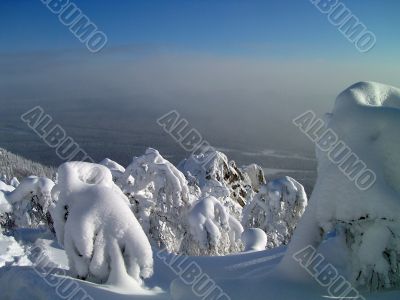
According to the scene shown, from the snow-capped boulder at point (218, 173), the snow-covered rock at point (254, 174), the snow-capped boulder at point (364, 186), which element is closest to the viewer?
the snow-capped boulder at point (364, 186)

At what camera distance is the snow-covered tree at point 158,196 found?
20.4 m

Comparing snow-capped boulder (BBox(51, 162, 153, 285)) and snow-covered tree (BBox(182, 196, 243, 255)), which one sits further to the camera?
snow-covered tree (BBox(182, 196, 243, 255))

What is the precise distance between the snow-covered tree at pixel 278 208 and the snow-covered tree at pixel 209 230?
3.22 meters

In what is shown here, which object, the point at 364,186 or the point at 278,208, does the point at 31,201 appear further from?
the point at 364,186

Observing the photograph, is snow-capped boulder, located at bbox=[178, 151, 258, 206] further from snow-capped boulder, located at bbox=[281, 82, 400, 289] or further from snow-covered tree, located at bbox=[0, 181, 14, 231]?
snow-capped boulder, located at bbox=[281, 82, 400, 289]

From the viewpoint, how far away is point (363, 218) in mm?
7305

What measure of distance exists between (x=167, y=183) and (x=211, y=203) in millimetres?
2645

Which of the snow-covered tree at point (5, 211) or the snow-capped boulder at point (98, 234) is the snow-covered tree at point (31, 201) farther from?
the snow-capped boulder at point (98, 234)

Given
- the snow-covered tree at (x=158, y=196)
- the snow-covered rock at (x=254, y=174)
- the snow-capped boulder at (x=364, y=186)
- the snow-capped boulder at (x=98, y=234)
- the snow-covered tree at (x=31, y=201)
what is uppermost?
the snow-capped boulder at (x=364, y=186)

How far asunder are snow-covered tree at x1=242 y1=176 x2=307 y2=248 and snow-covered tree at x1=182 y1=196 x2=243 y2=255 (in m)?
3.22

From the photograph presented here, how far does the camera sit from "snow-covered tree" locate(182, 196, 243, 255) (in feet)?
60.4

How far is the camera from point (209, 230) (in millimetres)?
18406

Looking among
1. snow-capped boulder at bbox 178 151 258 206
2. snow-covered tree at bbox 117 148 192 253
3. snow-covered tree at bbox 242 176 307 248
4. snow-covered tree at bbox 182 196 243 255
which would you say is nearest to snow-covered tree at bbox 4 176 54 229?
snow-covered tree at bbox 117 148 192 253

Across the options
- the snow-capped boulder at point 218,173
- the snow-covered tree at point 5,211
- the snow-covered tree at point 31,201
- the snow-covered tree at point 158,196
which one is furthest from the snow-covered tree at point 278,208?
the snow-covered tree at point 5,211
